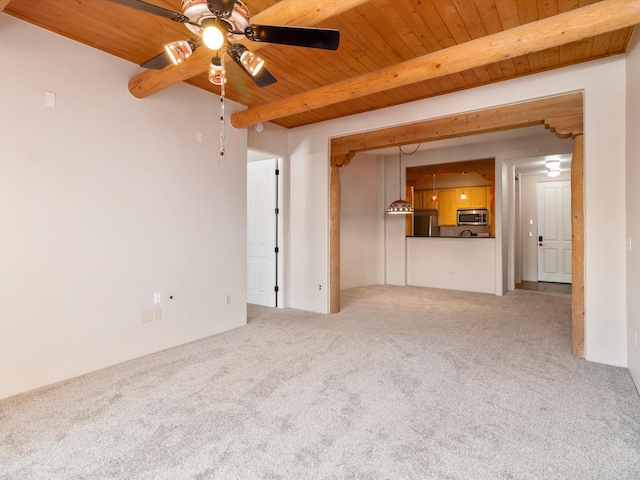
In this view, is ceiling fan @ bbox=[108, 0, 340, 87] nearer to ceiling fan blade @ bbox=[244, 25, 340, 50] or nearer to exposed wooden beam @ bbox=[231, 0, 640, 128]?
ceiling fan blade @ bbox=[244, 25, 340, 50]

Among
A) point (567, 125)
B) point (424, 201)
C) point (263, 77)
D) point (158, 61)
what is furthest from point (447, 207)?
point (158, 61)

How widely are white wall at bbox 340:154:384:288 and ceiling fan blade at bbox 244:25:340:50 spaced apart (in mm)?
4985

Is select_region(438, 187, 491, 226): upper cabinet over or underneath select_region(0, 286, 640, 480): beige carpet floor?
over

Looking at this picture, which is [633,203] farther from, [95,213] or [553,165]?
[95,213]

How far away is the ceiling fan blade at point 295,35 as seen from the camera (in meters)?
1.72

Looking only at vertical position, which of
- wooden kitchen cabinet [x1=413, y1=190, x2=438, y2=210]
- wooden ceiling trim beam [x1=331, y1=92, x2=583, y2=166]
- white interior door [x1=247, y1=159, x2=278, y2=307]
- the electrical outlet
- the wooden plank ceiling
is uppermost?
the wooden plank ceiling

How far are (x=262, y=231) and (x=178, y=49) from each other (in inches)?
143

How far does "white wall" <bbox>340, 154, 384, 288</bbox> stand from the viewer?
6875 millimetres

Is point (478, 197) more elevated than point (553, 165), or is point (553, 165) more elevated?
point (553, 165)

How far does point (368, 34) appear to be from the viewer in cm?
273

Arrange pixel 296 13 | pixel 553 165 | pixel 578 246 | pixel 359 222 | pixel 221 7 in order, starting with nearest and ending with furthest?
1. pixel 221 7
2. pixel 296 13
3. pixel 578 246
4. pixel 553 165
5. pixel 359 222

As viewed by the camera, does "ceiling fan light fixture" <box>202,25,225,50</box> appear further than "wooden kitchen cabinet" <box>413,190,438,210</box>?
No

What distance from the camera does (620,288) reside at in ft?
9.83

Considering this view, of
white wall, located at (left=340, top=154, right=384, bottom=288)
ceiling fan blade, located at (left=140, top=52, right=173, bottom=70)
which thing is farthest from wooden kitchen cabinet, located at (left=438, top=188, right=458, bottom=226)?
ceiling fan blade, located at (left=140, top=52, right=173, bottom=70)
